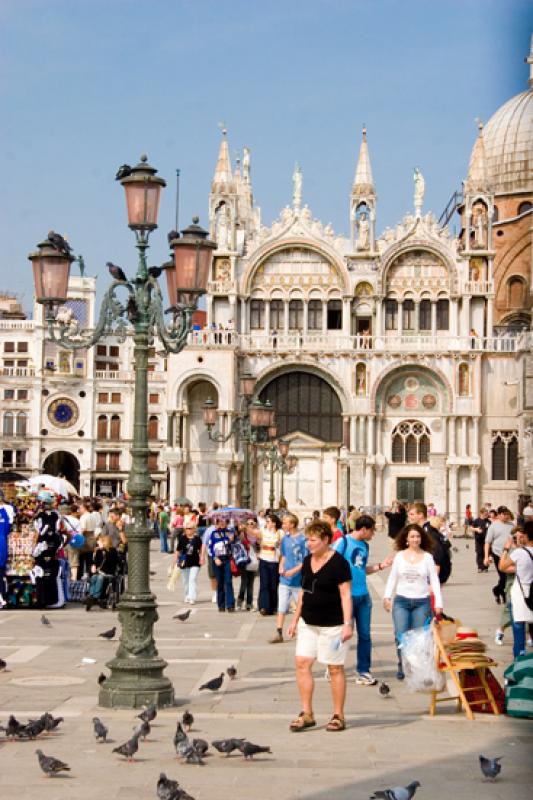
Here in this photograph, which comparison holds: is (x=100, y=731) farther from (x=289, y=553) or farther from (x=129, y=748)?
(x=289, y=553)

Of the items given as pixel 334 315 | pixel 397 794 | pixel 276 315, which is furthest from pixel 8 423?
pixel 397 794

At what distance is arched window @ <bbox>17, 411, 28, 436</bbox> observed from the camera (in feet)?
262

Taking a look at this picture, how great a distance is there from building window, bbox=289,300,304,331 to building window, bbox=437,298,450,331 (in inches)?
214

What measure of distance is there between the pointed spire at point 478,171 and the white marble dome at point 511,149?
9.70 metres

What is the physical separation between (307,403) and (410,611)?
146 ft

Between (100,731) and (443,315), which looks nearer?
(100,731)

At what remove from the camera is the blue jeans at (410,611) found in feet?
42.5

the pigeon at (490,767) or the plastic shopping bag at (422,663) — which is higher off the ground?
the plastic shopping bag at (422,663)

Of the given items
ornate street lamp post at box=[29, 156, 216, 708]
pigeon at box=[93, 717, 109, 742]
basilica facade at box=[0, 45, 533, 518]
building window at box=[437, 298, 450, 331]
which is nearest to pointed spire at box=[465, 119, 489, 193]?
basilica facade at box=[0, 45, 533, 518]

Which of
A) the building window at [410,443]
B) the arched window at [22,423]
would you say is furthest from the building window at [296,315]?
the arched window at [22,423]

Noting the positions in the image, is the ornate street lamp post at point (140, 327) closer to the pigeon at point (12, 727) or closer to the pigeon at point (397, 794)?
the pigeon at point (12, 727)

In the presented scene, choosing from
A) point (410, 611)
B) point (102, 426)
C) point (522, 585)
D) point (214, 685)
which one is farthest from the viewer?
point (102, 426)

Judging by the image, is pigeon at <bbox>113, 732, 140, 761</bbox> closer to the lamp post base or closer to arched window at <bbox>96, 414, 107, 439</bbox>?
the lamp post base

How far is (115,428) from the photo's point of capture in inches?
3179
